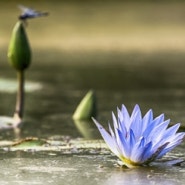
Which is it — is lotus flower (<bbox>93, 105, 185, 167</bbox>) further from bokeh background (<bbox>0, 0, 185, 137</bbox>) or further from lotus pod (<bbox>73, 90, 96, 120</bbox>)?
lotus pod (<bbox>73, 90, 96, 120</bbox>)

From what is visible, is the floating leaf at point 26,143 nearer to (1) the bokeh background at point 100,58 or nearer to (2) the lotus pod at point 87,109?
(1) the bokeh background at point 100,58

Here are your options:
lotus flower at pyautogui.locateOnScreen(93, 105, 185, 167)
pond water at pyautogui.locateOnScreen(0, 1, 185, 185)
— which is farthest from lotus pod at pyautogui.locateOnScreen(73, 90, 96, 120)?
lotus flower at pyautogui.locateOnScreen(93, 105, 185, 167)

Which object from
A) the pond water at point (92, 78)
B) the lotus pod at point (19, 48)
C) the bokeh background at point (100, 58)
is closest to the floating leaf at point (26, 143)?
the pond water at point (92, 78)

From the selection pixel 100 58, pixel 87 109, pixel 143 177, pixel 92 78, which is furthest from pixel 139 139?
pixel 100 58

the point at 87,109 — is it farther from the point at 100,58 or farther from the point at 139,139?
the point at 100,58

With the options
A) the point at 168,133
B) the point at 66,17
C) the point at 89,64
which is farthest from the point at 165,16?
the point at 168,133

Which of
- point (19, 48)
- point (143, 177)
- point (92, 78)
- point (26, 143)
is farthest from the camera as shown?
point (92, 78)

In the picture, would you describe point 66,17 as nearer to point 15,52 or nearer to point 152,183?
point 15,52
